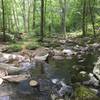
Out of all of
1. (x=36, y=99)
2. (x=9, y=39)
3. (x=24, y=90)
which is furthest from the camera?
(x=9, y=39)

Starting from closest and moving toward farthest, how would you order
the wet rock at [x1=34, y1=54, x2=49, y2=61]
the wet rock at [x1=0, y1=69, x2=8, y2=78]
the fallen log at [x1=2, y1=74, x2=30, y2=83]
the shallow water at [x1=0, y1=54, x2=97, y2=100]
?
the shallow water at [x1=0, y1=54, x2=97, y2=100] < the fallen log at [x1=2, y1=74, x2=30, y2=83] < the wet rock at [x1=0, y1=69, x2=8, y2=78] < the wet rock at [x1=34, y1=54, x2=49, y2=61]

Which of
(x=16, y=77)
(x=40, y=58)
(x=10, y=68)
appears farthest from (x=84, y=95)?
(x=40, y=58)

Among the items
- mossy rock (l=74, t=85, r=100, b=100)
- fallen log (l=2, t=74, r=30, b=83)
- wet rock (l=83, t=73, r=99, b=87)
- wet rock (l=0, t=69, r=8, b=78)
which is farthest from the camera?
wet rock (l=0, t=69, r=8, b=78)

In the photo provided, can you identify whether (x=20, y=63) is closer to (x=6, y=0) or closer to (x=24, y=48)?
(x=24, y=48)

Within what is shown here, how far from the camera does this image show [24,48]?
17.9m

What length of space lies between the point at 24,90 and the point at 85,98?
252 centimetres

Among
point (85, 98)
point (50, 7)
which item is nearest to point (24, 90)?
point (85, 98)

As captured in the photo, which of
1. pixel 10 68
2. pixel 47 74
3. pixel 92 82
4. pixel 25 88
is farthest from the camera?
pixel 10 68

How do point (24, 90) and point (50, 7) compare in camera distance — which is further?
point (50, 7)

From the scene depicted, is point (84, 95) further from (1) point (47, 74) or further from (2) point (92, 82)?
(1) point (47, 74)

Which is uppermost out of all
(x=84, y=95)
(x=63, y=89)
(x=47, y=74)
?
(x=84, y=95)

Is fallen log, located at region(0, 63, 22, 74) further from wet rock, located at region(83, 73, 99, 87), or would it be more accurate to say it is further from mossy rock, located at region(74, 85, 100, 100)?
mossy rock, located at region(74, 85, 100, 100)

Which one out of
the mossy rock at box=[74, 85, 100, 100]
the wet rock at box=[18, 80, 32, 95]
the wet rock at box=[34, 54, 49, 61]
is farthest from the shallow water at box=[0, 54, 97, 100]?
the mossy rock at box=[74, 85, 100, 100]

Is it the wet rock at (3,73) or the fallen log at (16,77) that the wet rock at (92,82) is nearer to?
the fallen log at (16,77)
